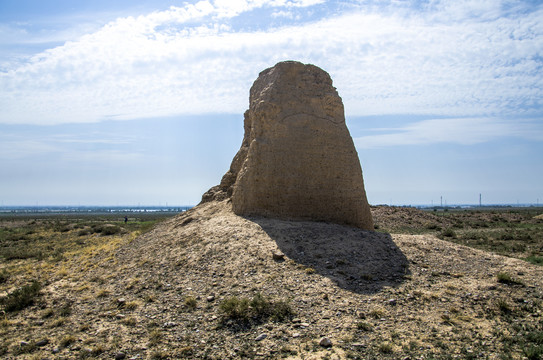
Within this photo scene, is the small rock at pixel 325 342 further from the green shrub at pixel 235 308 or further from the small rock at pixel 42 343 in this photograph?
the small rock at pixel 42 343

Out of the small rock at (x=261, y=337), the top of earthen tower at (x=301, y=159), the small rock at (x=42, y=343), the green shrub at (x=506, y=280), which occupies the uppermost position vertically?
the top of earthen tower at (x=301, y=159)

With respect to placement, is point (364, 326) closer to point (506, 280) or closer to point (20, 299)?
point (506, 280)

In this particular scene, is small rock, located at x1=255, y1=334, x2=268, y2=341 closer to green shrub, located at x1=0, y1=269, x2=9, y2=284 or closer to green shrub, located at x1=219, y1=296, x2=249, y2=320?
green shrub, located at x1=219, y1=296, x2=249, y2=320

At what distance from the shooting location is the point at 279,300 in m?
7.11

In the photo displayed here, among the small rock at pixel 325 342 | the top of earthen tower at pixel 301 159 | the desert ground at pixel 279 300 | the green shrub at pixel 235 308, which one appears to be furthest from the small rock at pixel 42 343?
the top of earthen tower at pixel 301 159

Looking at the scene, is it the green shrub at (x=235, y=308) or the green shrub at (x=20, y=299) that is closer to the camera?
the green shrub at (x=235, y=308)

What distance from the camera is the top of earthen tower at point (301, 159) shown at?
35.6 ft

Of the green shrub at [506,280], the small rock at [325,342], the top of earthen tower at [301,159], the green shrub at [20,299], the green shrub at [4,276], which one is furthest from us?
the green shrub at [4,276]

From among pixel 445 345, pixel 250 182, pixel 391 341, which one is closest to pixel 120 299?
pixel 250 182

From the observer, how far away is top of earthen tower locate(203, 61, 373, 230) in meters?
10.9

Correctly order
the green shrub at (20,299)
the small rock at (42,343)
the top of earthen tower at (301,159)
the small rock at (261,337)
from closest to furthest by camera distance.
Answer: the small rock at (261,337) < the small rock at (42,343) < the green shrub at (20,299) < the top of earthen tower at (301,159)

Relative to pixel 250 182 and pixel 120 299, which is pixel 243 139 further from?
pixel 120 299

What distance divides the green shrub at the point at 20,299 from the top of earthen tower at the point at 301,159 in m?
5.50

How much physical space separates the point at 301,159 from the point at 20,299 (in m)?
7.66
